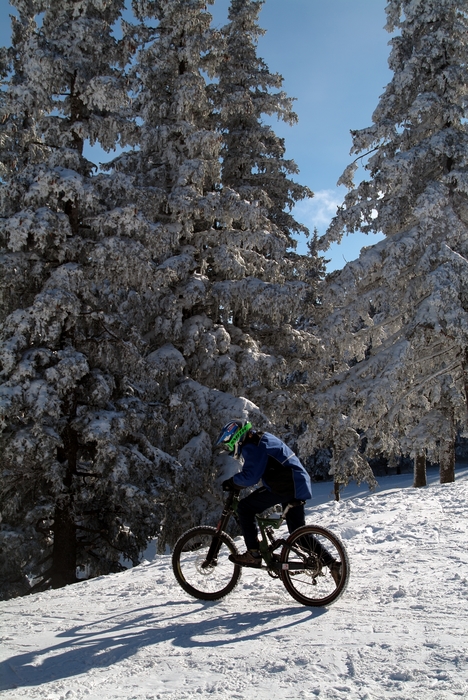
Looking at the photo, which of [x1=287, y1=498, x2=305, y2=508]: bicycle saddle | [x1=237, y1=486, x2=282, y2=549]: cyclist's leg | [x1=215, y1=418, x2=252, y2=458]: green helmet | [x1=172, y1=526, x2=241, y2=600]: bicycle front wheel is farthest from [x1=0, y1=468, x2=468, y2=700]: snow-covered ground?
[x1=215, y1=418, x2=252, y2=458]: green helmet

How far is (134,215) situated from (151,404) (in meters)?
4.41

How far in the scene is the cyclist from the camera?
5.24 m

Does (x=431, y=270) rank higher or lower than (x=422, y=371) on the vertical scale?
higher

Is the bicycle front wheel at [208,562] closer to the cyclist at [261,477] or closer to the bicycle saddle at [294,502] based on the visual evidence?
the cyclist at [261,477]

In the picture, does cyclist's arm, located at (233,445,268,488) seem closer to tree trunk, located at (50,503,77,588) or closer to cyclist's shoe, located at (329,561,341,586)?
cyclist's shoe, located at (329,561,341,586)

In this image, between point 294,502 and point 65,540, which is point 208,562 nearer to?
point 294,502

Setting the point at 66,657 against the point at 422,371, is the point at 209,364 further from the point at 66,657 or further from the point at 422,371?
the point at 66,657

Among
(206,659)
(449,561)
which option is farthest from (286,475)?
(449,561)

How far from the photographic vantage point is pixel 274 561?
530 cm

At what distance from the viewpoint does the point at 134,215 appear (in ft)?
38.3

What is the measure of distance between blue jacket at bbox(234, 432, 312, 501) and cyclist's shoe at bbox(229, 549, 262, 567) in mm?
668

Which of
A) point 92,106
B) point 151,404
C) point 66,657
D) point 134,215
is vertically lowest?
point 66,657

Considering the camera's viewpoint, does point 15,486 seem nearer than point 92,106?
Yes

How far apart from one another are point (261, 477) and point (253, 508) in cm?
36
